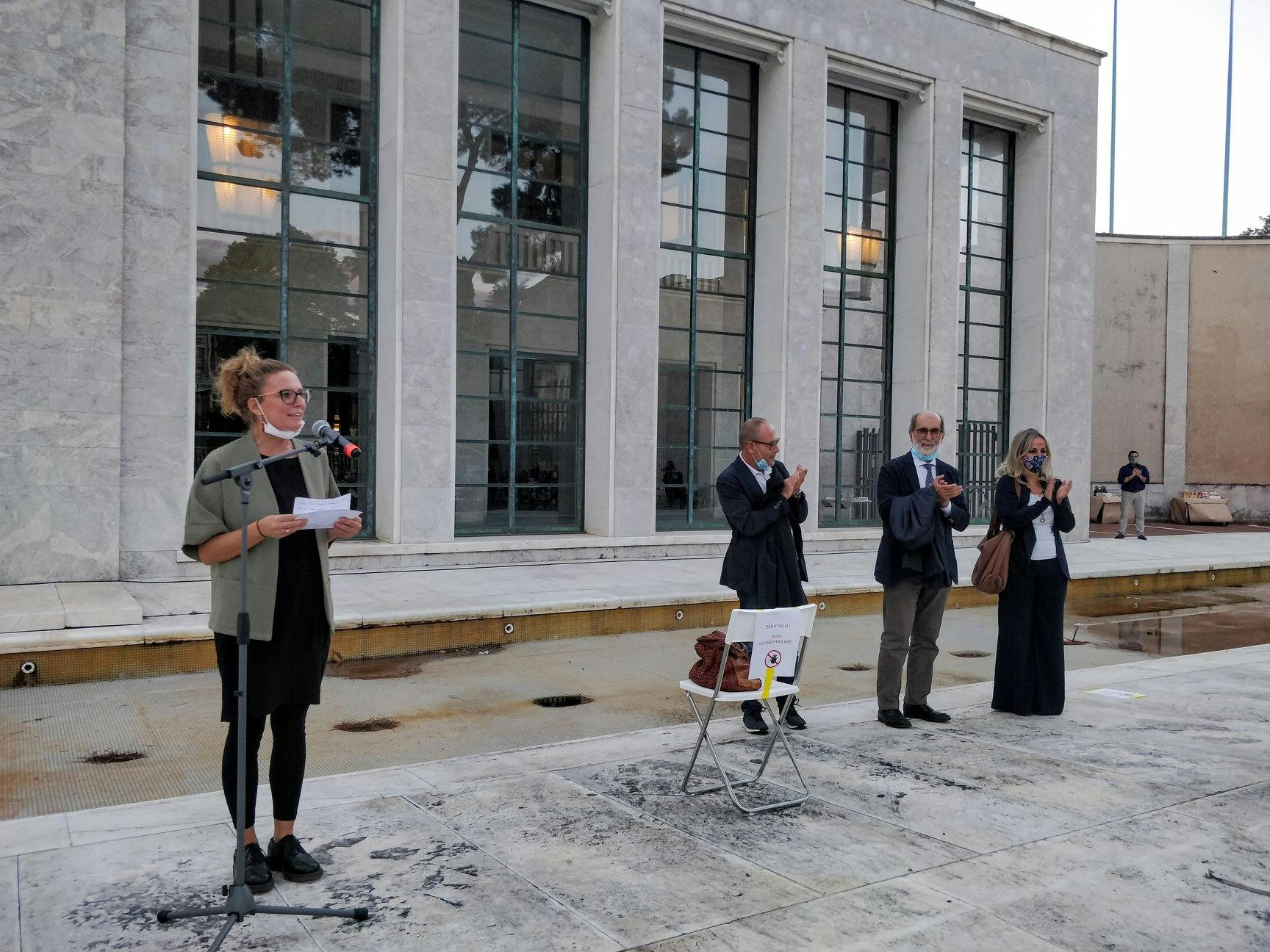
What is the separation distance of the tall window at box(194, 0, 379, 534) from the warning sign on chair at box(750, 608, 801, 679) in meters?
9.29

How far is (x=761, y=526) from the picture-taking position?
668 cm

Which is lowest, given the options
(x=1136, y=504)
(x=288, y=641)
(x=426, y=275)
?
(x=1136, y=504)

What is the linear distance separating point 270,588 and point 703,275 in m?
13.4

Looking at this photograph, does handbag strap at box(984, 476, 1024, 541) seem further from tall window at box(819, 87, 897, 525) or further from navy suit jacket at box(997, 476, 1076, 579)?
tall window at box(819, 87, 897, 525)

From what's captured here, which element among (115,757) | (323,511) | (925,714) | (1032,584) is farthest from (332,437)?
(1032,584)

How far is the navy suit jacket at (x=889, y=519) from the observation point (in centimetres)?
683

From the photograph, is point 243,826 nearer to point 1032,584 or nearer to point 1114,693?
point 1032,584

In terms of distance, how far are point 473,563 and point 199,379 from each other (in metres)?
4.06

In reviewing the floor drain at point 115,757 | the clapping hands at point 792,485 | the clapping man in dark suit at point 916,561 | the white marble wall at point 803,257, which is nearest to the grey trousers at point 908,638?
the clapping man in dark suit at point 916,561

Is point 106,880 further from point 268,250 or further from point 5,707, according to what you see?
point 268,250

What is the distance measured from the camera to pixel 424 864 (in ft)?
13.9

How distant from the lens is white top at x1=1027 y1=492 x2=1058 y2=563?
7.28 m

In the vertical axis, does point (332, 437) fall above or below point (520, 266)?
below

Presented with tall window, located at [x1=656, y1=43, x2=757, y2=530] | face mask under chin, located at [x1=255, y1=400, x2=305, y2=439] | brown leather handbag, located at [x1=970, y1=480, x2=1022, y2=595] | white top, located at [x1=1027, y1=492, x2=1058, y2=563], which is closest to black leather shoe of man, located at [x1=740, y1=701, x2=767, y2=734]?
brown leather handbag, located at [x1=970, y1=480, x2=1022, y2=595]
